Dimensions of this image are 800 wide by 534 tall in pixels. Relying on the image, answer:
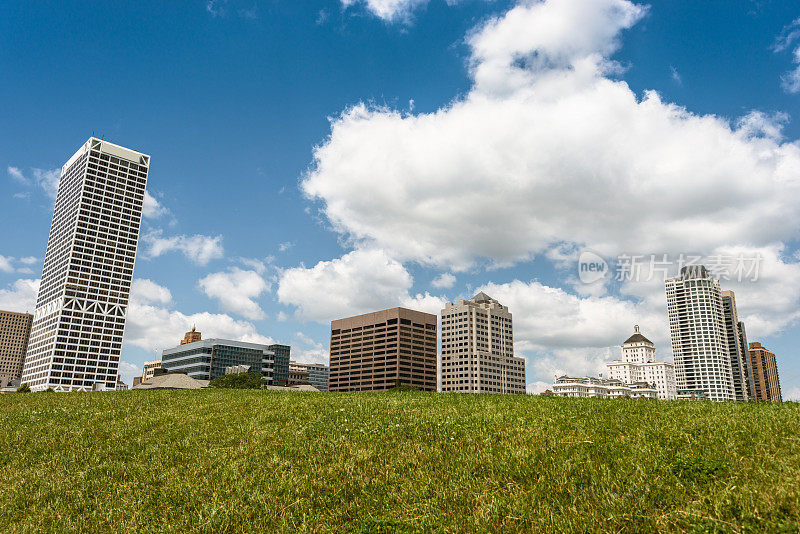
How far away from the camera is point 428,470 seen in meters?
9.59

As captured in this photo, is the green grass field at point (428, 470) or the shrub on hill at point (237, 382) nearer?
the green grass field at point (428, 470)

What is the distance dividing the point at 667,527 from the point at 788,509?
1.51 m

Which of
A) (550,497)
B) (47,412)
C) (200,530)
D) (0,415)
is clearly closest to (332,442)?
(200,530)

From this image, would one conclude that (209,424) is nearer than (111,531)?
No

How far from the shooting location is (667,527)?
6.66m

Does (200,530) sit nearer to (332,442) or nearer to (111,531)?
(111,531)

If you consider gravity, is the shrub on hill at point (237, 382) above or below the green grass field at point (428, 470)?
above

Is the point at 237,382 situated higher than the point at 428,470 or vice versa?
the point at 237,382

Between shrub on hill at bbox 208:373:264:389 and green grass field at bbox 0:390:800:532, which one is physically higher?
shrub on hill at bbox 208:373:264:389

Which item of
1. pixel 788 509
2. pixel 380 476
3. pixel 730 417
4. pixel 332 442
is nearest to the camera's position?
pixel 788 509

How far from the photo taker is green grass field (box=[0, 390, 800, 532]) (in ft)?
24.2

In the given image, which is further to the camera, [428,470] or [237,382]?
[237,382]

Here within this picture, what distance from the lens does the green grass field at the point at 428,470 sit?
736cm

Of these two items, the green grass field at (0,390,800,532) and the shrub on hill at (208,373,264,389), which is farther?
the shrub on hill at (208,373,264,389)
